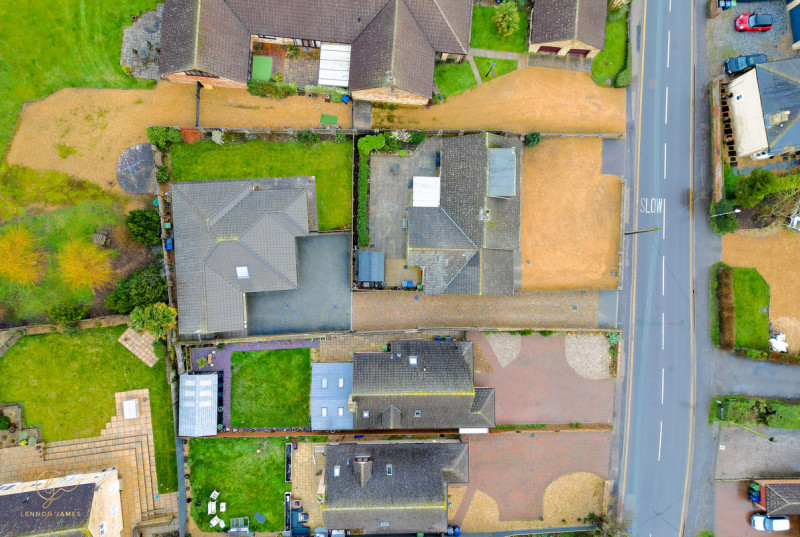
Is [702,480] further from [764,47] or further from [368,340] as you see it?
[764,47]

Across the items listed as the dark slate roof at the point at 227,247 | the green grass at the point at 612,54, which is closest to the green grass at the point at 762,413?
the green grass at the point at 612,54

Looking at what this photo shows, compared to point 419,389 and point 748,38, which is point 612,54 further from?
point 419,389

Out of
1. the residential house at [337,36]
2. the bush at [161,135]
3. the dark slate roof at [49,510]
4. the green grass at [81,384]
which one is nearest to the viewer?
the dark slate roof at [49,510]

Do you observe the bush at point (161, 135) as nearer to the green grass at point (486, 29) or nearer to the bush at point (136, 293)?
the bush at point (136, 293)

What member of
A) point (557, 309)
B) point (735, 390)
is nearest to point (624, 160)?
point (557, 309)

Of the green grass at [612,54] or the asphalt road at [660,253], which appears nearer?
the asphalt road at [660,253]

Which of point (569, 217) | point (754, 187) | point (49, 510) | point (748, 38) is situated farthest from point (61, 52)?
point (748, 38)

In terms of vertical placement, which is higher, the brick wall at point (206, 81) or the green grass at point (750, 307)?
the brick wall at point (206, 81)
